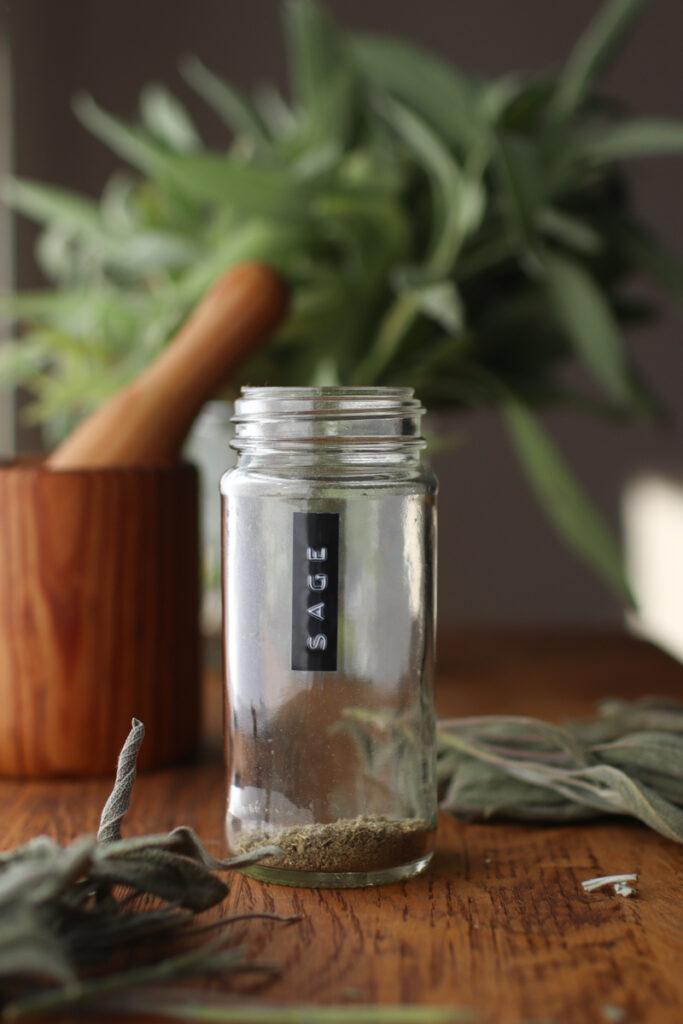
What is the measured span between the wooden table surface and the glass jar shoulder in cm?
16

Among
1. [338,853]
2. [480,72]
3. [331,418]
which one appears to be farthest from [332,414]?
[480,72]

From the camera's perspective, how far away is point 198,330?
72 cm

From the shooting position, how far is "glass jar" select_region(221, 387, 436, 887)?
1.61ft

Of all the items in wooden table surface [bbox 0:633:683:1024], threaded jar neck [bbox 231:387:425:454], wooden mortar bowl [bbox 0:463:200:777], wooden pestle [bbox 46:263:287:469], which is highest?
wooden pestle [bbox 46:263:287:469]

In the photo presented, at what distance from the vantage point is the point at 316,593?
0.49m

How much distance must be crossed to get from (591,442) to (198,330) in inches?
73.1

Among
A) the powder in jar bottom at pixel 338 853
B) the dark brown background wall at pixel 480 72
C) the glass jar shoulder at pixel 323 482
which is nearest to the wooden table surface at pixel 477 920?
the powder in jar bottom at pixel 338 853

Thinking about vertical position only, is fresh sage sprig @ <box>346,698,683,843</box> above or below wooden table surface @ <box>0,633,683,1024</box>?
above

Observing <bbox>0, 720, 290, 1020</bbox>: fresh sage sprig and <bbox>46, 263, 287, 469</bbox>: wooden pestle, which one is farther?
<bbox>46, 263, 287, 469</bbox>: wooden pestle

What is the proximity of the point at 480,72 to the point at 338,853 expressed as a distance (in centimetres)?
209

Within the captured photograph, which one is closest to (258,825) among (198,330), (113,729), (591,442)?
(113,729)

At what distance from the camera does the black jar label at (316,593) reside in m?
0.49

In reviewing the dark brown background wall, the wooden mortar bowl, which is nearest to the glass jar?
the wooden mortar bowl

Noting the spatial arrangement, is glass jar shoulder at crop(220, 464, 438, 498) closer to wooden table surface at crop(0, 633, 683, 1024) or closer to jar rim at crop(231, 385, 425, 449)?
jar rim at crop(231, 385, 425, 449)
